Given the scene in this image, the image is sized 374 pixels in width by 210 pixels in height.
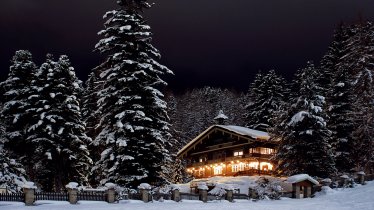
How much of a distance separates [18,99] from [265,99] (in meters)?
A: 38.7

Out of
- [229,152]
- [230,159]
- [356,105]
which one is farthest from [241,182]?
[356,105]

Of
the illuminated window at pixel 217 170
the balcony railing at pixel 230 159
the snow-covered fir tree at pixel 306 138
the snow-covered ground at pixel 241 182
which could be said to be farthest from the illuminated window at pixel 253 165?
the snow-covered fir tree at pixel 306 138

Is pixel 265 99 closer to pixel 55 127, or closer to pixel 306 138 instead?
pixel 306 138

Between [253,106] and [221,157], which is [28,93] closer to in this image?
[221,157]

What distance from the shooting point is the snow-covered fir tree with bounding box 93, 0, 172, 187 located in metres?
33.2

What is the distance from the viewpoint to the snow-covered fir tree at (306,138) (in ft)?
144

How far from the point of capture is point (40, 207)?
969 inches

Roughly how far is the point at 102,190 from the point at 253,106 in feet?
152

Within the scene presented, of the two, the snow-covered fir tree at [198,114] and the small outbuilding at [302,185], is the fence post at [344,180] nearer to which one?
the small outbuilding at [302,185]

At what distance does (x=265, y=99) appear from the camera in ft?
234

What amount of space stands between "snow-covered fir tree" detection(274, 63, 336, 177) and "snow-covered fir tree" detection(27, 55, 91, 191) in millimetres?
18808

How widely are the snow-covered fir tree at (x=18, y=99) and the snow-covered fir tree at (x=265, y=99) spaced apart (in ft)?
119

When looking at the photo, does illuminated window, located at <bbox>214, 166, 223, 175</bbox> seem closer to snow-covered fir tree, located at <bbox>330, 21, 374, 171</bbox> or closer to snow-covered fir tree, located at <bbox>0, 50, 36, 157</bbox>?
snow-covered fir tree, located at <bbox>330, 21, 374, 171</bbox>

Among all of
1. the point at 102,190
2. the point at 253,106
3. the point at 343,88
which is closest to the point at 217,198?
the point at 102,190
